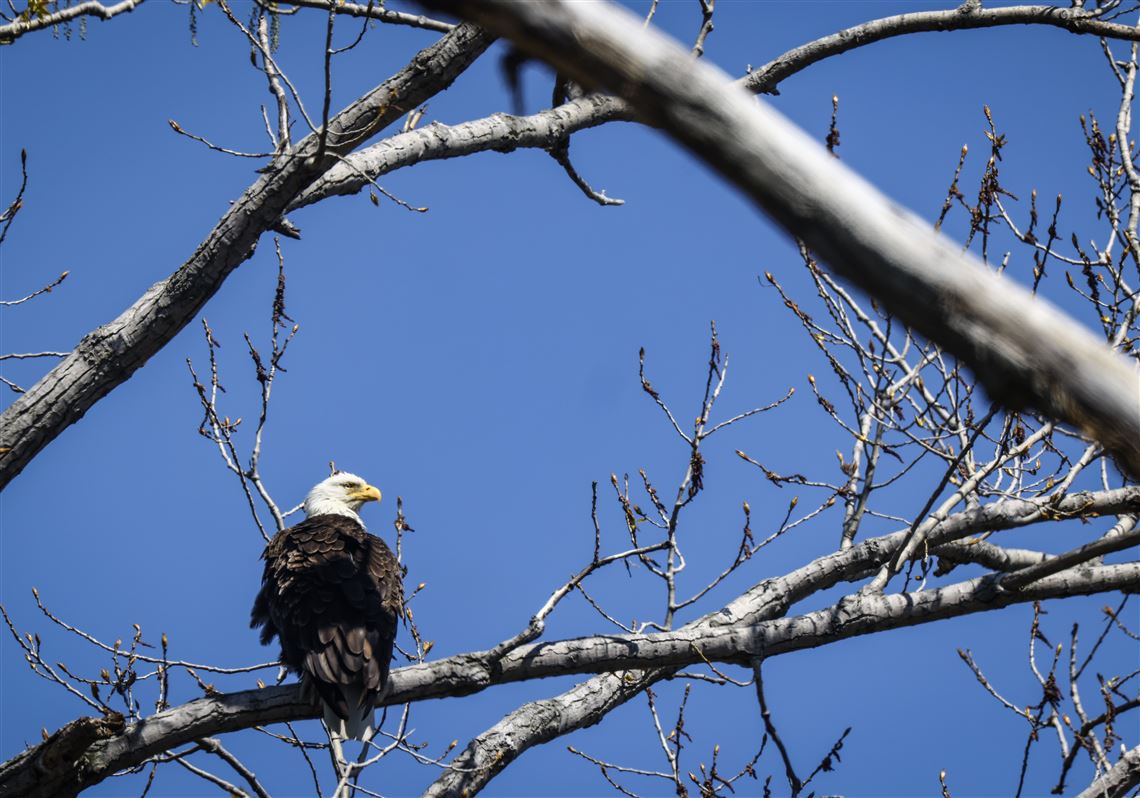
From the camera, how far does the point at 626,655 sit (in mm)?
3768

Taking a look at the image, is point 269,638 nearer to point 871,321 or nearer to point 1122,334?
point 871,321

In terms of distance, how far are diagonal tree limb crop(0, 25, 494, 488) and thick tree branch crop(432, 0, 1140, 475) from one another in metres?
2.43

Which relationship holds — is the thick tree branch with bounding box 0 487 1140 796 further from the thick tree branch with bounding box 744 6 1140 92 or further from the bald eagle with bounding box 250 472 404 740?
the thick tree branch with bounding box 744 6 1140 92

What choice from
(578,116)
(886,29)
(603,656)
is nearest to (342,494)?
(578,116)

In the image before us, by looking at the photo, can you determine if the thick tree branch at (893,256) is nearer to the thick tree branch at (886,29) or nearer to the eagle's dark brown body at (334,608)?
the eagle's dark brown body at (334,608)

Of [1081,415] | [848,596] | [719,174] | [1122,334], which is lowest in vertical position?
[1081,415]

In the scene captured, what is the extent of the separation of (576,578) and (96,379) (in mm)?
1678

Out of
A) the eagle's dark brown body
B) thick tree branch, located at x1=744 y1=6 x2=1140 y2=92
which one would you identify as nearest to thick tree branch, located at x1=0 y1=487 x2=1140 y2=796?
the eagle's dark brown body

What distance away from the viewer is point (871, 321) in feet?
15.8

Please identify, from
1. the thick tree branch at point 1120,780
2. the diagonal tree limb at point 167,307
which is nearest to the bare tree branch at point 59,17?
the diagonal tree limb at point 167,307

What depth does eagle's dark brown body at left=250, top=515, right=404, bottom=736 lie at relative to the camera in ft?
14.9

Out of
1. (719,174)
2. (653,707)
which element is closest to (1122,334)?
(653,707)

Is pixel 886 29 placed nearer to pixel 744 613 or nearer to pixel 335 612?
pixel 744 613

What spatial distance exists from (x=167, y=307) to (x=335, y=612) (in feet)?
5.77
